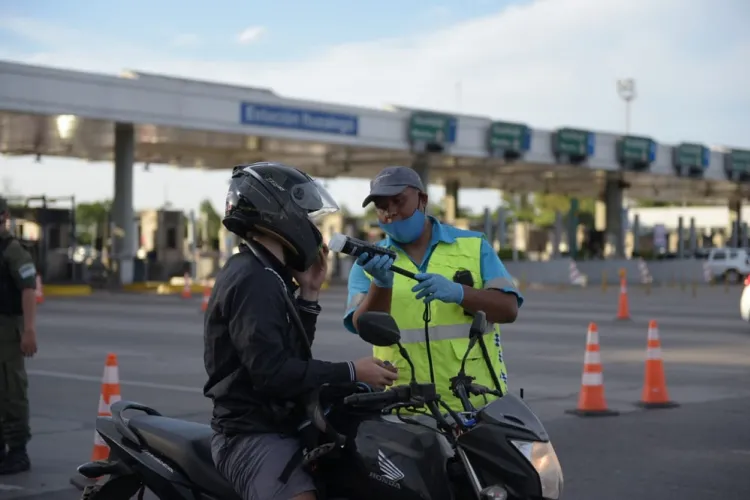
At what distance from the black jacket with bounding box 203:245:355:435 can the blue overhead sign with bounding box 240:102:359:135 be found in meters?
34.4

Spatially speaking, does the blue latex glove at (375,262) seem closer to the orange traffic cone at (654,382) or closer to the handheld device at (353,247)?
the handheld device at (353,247)

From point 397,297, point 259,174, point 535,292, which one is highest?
point 259,174

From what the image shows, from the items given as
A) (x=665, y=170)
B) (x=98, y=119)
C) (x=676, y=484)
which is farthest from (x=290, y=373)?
(x=665, y=170)

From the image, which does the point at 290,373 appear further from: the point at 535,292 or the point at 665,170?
the point at 665,170

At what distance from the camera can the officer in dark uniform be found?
8.82 metres

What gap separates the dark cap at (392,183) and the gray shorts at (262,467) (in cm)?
146

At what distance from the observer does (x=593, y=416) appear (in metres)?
12.0

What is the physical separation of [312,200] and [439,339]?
Answer: 3.63ft

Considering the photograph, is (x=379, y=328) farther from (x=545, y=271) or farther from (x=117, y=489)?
(x=545, y=271)

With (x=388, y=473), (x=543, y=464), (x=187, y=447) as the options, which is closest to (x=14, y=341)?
(x=187, y=447)

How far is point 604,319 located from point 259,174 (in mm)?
23185

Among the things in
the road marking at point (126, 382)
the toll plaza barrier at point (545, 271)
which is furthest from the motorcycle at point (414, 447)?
the toll plaza barrier at point (545, 271)

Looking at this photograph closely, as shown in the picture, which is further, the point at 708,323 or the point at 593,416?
the point at 708,323

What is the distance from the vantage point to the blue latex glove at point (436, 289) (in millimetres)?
5000
